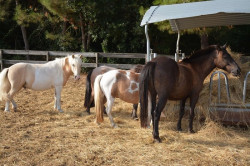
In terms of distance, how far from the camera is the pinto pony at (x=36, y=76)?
5516mm

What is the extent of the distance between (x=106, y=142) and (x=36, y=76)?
2.90 m

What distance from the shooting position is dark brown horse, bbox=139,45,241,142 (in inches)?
151

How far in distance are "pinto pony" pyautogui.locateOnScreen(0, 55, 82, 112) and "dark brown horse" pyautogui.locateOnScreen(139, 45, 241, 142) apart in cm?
234

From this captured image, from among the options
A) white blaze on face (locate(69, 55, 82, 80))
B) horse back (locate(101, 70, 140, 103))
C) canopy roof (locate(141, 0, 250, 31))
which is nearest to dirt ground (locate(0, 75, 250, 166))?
horse back (locate(101, 70, 140, 103))

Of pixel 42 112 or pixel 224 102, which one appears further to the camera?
pixel 42 112

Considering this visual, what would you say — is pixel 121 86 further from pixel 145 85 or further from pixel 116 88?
pixel 145 85

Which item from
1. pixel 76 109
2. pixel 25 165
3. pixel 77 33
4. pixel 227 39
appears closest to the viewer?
pixel 25 165

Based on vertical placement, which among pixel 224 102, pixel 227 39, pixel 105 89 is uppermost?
pixel 227 39

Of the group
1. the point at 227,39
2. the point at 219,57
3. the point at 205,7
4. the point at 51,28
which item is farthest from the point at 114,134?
the point at 51,28

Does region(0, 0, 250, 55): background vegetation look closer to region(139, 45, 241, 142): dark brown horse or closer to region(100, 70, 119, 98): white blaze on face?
region(139, 45, 241, 142): dark brown horse

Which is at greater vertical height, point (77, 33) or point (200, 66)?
point (77, 33)

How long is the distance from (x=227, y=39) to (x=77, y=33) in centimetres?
836

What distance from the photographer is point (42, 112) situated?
18.8ft

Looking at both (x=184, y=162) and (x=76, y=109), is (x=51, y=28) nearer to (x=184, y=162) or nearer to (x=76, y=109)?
(x=76, y=109)
